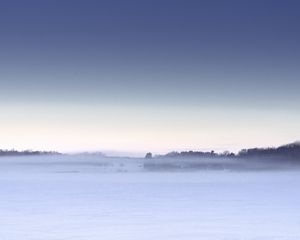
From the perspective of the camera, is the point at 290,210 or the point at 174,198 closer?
the point at 290,210

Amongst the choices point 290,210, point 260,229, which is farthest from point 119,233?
point 290,210

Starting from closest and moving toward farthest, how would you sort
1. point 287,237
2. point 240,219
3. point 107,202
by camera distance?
point 287,237
point 240,219
point 107,202

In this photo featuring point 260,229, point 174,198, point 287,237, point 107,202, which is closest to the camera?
point 287,237

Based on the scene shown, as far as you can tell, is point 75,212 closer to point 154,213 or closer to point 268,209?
point 154,213

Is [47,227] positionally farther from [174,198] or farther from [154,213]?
[174,198]

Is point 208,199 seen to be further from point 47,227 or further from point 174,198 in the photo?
point 47,227

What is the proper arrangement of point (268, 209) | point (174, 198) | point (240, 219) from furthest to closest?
point (174, 198), point (268, 209), point (240, 219)

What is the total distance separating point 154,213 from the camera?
2055 cm

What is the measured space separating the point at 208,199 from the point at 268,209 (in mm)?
4239

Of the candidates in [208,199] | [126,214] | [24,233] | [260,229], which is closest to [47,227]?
[24,233]

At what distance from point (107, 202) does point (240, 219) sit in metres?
7.22

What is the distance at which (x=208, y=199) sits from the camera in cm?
2623

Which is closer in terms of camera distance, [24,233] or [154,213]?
[24,233]

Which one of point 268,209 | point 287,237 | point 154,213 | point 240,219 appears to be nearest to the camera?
point 287,237
